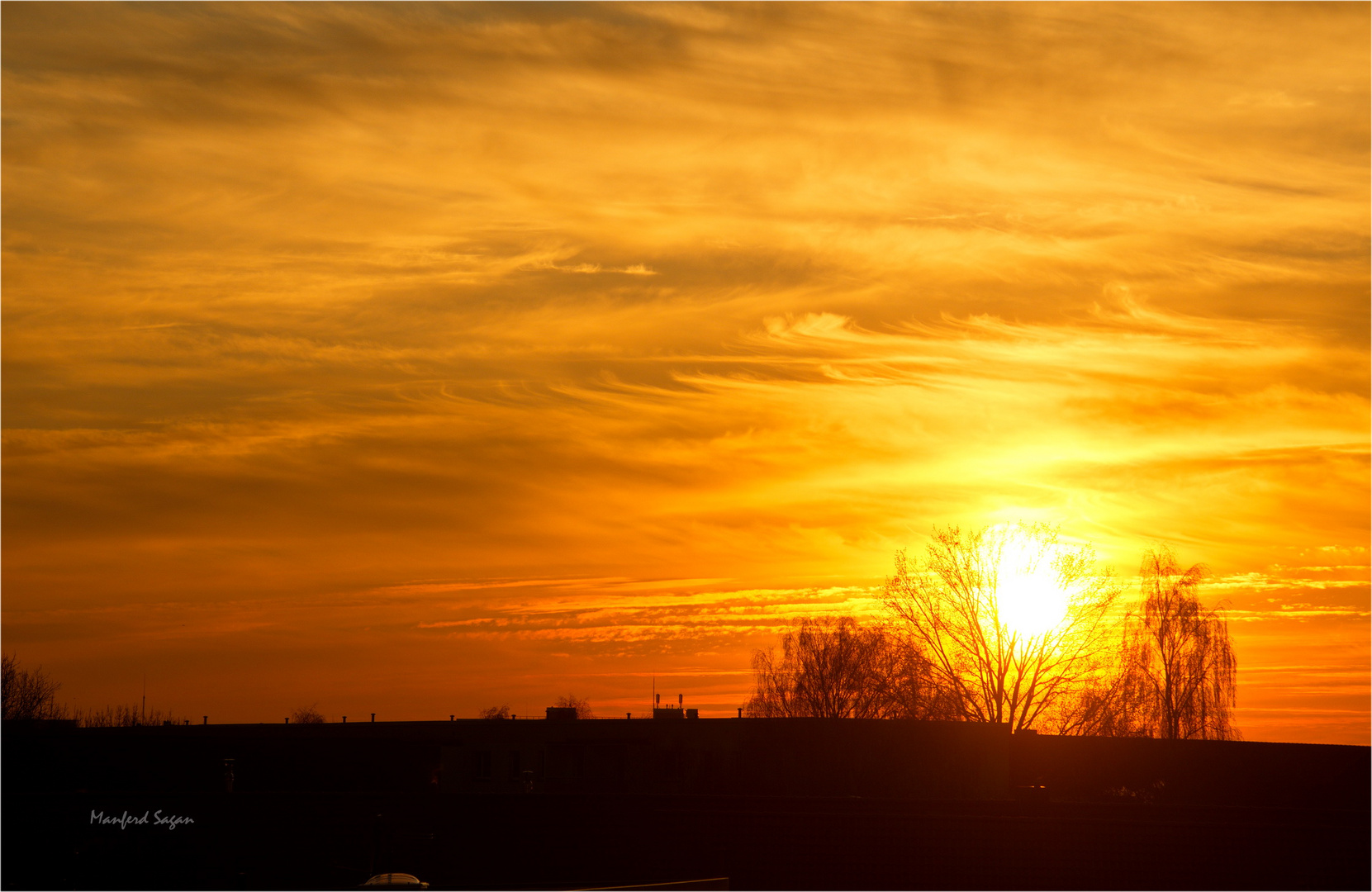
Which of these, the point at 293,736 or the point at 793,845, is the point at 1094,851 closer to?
the point at 793,845

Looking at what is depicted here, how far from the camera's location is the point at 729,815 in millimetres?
48656

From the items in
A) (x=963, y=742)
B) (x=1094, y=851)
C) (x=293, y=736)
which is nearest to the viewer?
(x=1094, y=851)

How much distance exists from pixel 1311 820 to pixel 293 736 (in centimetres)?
4207

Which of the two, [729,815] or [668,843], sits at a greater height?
[729,815]

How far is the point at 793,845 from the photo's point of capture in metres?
48.0

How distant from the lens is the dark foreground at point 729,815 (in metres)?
46.2

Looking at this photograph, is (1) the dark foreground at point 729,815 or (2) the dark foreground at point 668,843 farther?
(1) the dark foreground at point 729,815

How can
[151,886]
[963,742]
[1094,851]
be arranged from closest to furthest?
[1094,851], [151,886], [963,742]

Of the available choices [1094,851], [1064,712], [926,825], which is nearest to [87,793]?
[926,825]

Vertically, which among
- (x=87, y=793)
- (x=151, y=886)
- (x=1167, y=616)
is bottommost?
(x=151, y=886)

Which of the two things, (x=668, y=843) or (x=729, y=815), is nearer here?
(x=729, y=815)

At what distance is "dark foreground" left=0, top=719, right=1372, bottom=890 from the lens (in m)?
46.2

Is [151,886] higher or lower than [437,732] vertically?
lower

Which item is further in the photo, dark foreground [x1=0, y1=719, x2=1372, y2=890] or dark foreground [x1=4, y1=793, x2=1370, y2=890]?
dark foreground [x1=0, y1=719, x2=1372, y2=890]
